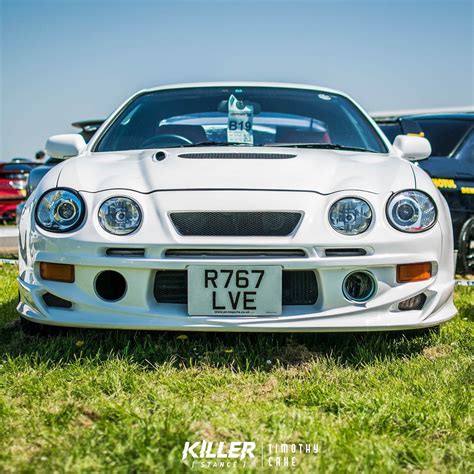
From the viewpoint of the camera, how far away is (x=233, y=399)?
2662mm

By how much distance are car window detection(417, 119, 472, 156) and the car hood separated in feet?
9.69

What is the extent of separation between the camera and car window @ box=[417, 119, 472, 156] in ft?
20.4

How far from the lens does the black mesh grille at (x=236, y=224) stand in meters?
2.96

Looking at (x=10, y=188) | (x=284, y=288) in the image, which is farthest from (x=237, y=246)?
(x=10, y=188)

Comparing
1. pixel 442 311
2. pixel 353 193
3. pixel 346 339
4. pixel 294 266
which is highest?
pixel 353 193

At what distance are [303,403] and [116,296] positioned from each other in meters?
0.90

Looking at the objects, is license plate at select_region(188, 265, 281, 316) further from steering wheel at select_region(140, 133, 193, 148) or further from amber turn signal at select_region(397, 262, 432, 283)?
steering wheel at select_region(140, 133, 193, 148)

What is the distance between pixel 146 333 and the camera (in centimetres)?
350

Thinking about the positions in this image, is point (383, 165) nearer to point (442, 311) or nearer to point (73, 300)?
point (442, 311)

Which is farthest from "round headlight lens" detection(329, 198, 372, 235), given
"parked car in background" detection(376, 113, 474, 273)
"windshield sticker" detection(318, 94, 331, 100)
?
"parked car in background" detection(376, 113, 474, 273)

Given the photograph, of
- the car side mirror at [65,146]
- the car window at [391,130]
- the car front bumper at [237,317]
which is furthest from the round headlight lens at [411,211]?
the car window at [391,130]

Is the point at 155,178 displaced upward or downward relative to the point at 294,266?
upward

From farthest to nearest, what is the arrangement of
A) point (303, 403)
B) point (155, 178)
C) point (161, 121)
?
point (161, 121) → point (155, 178) → point (303, 403)

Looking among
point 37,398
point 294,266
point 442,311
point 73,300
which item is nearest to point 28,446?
point 37,398
